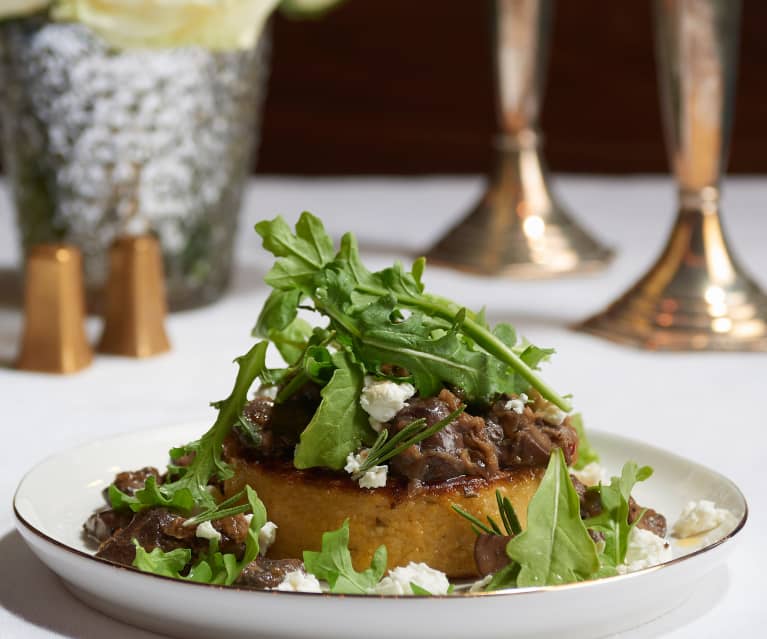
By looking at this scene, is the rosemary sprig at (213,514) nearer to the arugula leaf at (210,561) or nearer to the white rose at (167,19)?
the arugula leaf at (210,561)

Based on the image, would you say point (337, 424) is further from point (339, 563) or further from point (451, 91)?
point (451, 91)

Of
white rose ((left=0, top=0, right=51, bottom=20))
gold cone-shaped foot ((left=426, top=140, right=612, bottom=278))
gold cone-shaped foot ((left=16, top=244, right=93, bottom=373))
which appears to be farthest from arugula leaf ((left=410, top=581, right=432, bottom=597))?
gold cone-shaped foot ((left=426, top=140, right=612, bottom=278))

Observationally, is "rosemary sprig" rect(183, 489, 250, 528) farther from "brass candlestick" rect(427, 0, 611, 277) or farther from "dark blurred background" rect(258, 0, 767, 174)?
"dark blurred background" rect(258, 0, 767, 174)

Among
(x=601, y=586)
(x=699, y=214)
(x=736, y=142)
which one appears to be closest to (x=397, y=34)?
(x=736, y=142)

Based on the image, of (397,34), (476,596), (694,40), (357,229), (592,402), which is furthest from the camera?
(397,34)

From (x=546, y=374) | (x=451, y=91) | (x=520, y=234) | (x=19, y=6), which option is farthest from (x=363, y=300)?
(x=451, y=91)

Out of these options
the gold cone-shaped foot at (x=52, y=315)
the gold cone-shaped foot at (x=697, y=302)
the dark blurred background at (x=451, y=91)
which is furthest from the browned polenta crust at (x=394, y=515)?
the dark blurred background at (x=451, y=91)

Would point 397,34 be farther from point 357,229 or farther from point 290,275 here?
point 290,275
